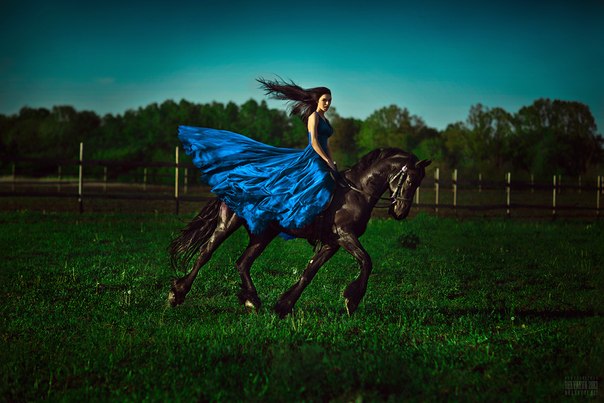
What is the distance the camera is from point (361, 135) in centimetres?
7531

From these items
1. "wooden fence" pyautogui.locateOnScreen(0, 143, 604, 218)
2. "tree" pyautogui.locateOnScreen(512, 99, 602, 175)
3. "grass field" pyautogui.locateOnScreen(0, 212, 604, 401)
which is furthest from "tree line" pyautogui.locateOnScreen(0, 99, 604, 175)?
"grass field" pyautogui.locateOnScreen(0, 212, 604, 401)

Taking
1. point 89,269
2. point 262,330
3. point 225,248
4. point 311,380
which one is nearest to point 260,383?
point 311,380

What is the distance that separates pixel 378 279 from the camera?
960 cm

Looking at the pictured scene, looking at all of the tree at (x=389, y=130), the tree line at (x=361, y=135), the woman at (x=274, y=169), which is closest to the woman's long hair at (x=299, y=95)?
the woman at (x=274, y=169)

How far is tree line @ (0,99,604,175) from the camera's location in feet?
191

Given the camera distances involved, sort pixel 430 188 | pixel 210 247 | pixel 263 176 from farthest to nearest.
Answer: pixel 430 188 → pixel 210 247 → pixel 263 176

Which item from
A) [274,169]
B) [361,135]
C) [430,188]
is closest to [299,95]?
[274,169]

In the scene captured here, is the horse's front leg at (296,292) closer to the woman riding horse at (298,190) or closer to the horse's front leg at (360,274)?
the woman riding horse at (298,190)

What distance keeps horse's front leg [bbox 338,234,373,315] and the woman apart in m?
0.49

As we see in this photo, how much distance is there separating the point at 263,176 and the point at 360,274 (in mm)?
1648

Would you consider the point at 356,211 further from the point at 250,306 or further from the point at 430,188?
the point at 430,188

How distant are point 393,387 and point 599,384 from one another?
164cm

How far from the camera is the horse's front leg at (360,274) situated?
6570 mm

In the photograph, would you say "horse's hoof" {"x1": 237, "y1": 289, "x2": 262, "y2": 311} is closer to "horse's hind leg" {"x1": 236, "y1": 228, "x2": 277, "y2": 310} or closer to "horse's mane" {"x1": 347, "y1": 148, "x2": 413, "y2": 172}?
"horse's hind leg" {"x1": 236, "y1": 228, "x2": 277, "y2": 310}
